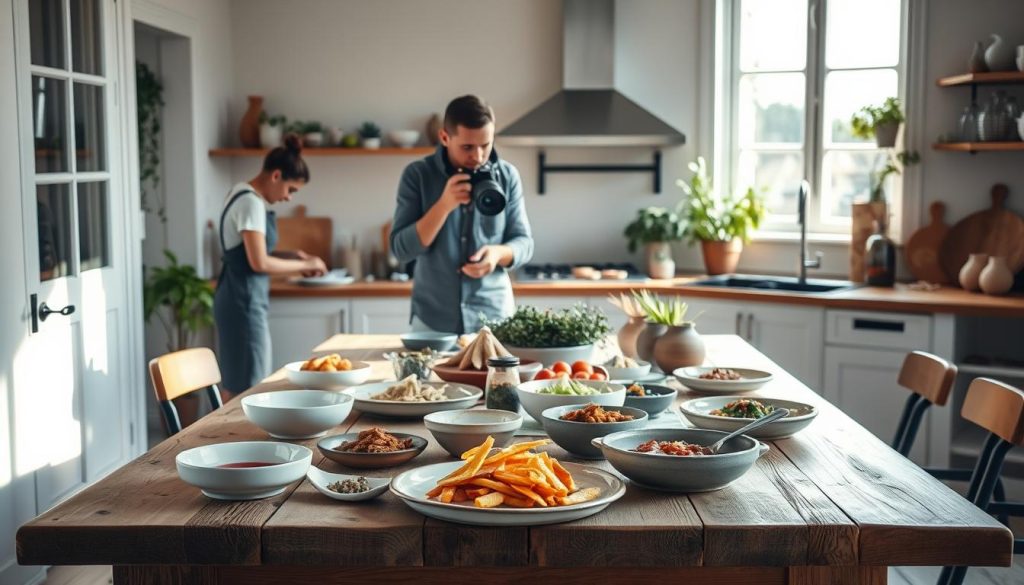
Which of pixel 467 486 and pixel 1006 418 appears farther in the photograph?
pixel 1006 418

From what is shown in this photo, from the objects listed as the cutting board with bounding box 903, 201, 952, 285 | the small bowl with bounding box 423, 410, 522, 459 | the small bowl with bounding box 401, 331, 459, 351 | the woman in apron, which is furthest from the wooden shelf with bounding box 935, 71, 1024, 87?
the small bowl with bounding box 423, 410, 522, 459

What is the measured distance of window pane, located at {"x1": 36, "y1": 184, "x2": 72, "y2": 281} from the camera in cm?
367

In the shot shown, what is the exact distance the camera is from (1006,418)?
2.41 m

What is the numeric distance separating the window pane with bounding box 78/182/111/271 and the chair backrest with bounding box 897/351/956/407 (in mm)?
2804

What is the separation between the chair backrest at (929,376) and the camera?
279 cm

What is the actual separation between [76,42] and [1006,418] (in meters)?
3.26

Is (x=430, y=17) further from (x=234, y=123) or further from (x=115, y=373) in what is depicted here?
(x=115, y=373)

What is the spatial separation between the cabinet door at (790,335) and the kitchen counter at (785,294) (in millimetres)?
48

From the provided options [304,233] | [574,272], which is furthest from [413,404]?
[304,233]

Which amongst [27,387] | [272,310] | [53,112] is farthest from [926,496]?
[272,310]

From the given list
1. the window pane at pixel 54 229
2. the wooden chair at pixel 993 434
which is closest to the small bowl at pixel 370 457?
the wooden chair at pixel 993 434

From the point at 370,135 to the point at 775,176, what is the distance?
6.64 feet

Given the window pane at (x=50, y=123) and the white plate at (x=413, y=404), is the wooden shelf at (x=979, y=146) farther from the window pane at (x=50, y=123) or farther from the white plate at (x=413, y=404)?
the window pane at (x=50, y=123)

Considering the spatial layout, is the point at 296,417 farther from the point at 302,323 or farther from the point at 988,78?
the point at 988,78
